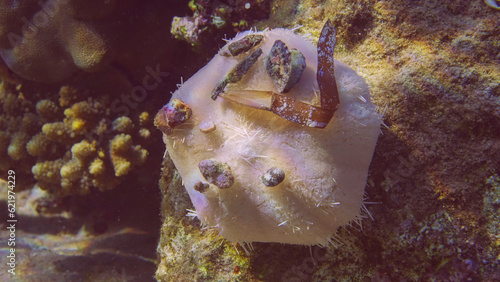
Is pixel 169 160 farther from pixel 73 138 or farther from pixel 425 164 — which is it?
pixel 425 164

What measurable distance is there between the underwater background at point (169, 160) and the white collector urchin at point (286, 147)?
35 cm

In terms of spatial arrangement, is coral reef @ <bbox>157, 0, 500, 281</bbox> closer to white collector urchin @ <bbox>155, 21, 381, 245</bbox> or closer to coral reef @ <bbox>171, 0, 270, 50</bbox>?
white collector urchin @ <bbox>155, 21, 381, 245</bbox>

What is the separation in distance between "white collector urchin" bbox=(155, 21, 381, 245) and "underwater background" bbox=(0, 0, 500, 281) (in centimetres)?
35

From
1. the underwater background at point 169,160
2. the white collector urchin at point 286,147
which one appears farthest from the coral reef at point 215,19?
the white collector urchin at point 286,147

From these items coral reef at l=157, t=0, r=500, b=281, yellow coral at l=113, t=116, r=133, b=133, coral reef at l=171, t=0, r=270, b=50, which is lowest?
yellow coral at l=113, t=116, r=133, b=133

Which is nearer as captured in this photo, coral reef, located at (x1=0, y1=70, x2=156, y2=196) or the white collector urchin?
the white collector urchin

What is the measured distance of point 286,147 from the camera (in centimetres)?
208

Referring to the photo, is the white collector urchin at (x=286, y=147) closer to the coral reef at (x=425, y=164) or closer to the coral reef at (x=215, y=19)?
the coral reef at (x=425, y=164)

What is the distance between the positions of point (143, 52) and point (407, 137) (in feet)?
11.2

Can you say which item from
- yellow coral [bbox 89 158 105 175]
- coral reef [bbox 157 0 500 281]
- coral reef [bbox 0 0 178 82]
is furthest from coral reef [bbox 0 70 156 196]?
coral reef [bbox 157 0 500 281]

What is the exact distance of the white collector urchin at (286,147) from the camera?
200 cm

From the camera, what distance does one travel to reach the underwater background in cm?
222

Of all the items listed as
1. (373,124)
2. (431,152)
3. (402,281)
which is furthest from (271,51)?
(402,281)

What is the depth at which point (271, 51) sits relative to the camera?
208 cm
